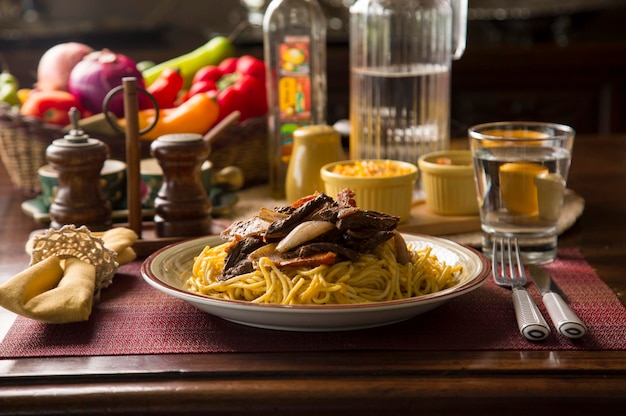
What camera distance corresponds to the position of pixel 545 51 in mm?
3777

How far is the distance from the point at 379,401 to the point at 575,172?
52.0 inches

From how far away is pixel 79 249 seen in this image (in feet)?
3.94

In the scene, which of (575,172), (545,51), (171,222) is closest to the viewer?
(171,222)

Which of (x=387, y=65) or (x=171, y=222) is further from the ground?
(x=387, y=65)

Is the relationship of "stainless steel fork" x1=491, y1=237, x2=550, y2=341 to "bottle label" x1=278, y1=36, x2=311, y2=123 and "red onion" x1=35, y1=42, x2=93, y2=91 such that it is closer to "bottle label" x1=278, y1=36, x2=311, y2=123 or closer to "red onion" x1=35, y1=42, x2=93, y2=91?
"bottle label" x1=278, y1=36, x2=311, y2=123

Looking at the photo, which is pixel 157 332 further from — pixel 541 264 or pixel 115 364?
pixel 541 264

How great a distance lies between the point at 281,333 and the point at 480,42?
334 cm

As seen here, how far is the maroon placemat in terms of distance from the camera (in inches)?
38.9

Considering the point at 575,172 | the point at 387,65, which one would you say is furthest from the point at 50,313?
the point at 575,172

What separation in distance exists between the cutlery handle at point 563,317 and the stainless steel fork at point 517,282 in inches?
0.6

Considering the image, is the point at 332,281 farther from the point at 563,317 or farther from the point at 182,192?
the point at 182,192

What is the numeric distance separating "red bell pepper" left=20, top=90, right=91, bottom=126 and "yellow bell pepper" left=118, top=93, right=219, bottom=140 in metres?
0.11

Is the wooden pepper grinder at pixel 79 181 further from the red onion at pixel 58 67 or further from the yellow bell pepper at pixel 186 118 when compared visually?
the red onion at pixel 58 67

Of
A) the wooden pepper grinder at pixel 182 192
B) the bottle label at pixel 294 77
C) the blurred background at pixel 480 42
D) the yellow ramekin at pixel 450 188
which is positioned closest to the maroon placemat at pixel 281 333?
the wooden pepper grinder at pixel 182 192
